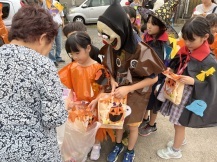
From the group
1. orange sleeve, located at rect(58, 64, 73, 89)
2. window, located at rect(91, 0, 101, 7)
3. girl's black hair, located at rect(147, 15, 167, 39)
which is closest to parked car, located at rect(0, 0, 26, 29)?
orange sleeve, located at rect(58, 64, 73, 89)

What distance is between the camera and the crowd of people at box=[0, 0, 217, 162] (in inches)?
47.4

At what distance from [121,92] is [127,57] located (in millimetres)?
275

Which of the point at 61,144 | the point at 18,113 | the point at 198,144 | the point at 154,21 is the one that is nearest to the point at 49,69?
the point at 18,113

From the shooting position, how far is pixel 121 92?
1809 millimetres

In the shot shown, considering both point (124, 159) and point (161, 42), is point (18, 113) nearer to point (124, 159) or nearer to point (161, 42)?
point (124, 159)

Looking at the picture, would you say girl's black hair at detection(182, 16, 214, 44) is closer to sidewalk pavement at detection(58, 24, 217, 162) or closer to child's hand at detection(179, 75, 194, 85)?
child's hand at detection(179, 75, 194, 85)

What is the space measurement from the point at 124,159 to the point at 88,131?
1.66 ft

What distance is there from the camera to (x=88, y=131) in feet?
6.66

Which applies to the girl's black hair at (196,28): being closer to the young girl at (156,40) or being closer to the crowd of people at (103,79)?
the crowd of people at (103,79)

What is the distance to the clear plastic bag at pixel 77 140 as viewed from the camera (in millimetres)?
2020

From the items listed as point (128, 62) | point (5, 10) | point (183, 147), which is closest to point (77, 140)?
point (128, 62)

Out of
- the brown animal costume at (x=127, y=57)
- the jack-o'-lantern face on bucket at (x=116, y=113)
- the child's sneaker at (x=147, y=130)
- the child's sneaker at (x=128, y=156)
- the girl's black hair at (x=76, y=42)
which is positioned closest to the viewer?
the brown animal costume at (x=127, y=57)

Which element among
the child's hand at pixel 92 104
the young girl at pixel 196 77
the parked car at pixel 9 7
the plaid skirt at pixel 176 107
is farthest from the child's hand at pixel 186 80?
the parked car at pixel 9 7

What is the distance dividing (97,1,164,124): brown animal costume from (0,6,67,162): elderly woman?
0.48 metres
